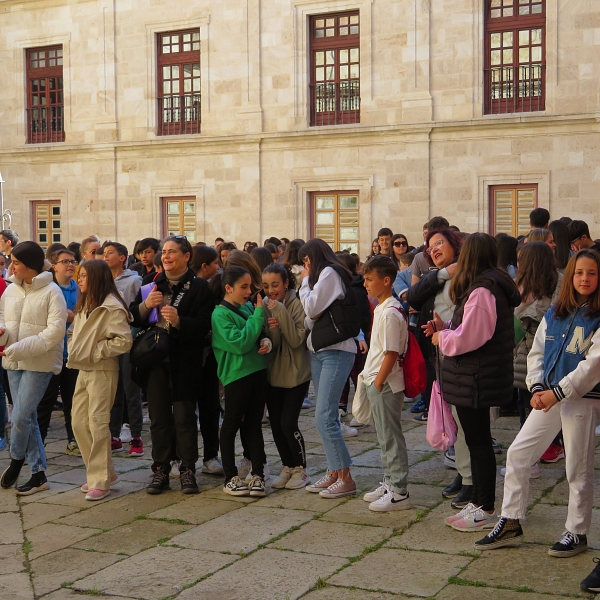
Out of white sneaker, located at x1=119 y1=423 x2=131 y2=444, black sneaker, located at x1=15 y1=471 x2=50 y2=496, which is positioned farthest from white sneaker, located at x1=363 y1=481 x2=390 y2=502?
white sneaker, located at x1=119 y1=423 x2=131 y2=444

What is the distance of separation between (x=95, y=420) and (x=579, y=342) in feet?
12.1

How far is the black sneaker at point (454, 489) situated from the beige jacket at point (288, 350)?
1.35 metres

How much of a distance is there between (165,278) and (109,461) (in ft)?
4.88

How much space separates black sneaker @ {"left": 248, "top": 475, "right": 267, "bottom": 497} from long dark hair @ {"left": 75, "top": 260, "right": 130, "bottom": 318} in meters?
1.61

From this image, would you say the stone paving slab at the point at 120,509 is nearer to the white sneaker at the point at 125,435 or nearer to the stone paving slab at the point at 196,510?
the stone paving slab at the point at 196,510

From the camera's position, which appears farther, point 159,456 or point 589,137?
point 589,137

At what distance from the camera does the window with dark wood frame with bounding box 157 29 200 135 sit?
23.5m

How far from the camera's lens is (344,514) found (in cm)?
657

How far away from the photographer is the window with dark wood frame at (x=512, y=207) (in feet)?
66.3

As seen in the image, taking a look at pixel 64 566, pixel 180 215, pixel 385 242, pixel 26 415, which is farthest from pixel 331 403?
pixel 180 215

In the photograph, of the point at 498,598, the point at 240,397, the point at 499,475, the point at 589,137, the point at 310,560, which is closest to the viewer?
the point at 498,598

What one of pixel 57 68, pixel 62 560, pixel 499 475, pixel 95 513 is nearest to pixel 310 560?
pixel 62 560

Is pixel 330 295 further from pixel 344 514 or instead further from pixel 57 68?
pixel 57 68

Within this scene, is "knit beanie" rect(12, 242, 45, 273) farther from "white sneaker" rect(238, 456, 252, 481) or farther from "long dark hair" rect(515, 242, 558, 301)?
"long dark hair" rect(515, 242, 558, 301)
